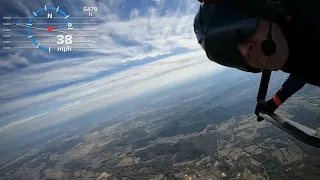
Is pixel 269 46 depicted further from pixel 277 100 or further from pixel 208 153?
pixel 208 153

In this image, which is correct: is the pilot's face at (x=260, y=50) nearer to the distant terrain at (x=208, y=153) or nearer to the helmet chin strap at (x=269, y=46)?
the helmet chin strap at (x=269, y=46)

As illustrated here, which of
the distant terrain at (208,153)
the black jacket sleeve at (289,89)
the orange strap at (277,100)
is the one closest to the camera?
the black jacket sleeve at (289,89)

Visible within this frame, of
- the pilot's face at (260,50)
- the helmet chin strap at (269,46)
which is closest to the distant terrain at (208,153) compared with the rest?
the pilot's face at (260,50)

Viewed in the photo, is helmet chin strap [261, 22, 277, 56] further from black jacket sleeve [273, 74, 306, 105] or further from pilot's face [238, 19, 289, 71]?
black jacket sleeve [273, 74, 306, 105]

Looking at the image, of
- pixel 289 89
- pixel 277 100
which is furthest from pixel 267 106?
pixel 289 89

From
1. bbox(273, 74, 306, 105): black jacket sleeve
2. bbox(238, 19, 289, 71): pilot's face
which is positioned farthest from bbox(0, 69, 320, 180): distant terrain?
bbox(238, 19, 289, 71): pilot's face
